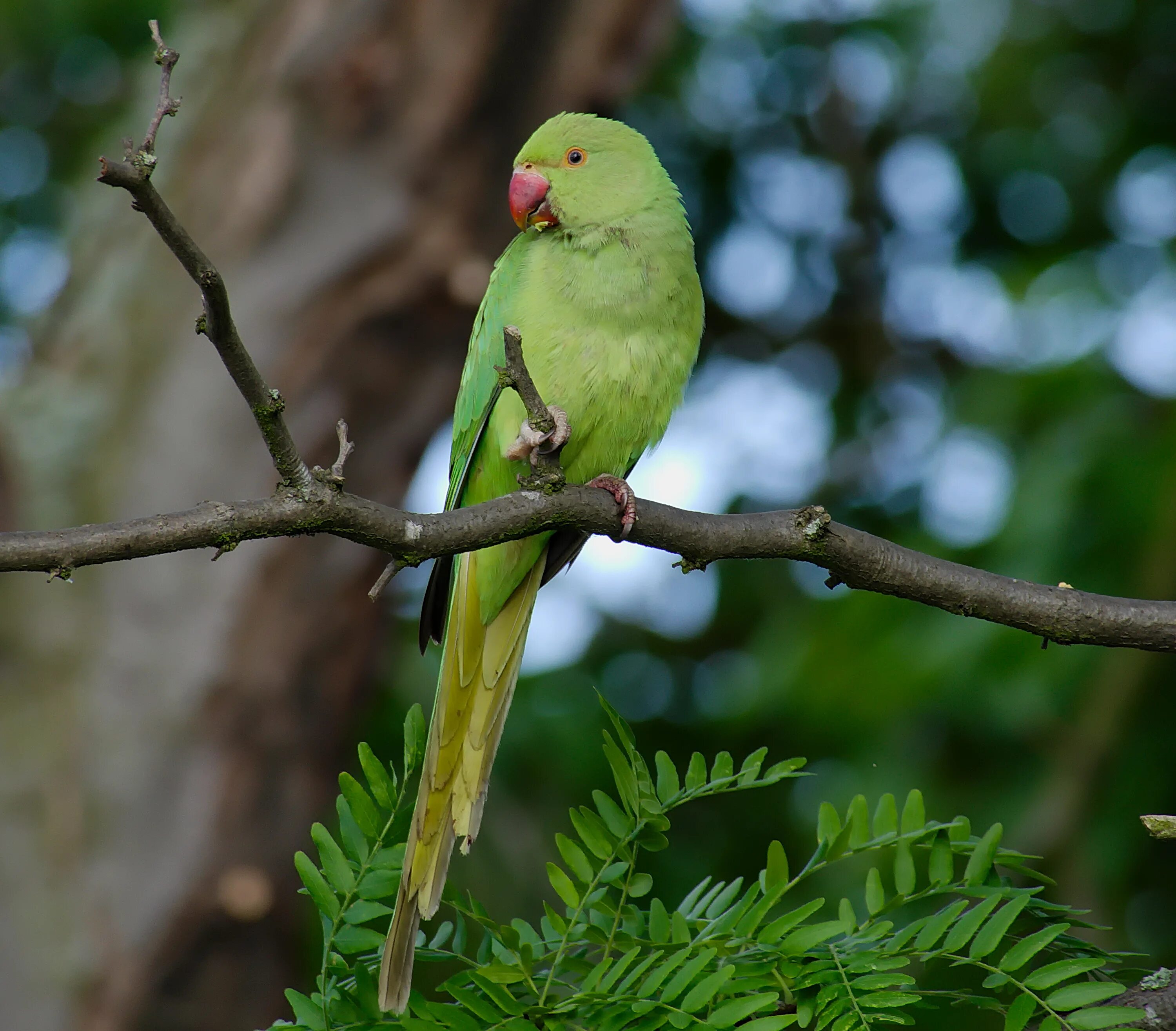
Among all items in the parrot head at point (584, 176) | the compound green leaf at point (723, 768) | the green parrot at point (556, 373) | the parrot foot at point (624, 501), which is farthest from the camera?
the parrot head at point (584, 176)

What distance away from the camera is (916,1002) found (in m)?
1.32

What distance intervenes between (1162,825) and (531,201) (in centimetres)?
225

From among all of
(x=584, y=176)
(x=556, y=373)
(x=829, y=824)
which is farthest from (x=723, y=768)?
(x=584, y=176)

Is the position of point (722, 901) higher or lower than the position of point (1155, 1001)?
higher

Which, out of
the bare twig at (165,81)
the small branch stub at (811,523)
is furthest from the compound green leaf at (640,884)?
the bare twig at (165,81)

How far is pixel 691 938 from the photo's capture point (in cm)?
148

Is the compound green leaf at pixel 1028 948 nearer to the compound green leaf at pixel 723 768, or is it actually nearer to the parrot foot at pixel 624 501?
the compound green leaf at pixel 723 768

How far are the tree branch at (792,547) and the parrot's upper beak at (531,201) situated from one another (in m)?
1.30

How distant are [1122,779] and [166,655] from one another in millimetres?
3448

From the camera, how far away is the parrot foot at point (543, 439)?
6.34 feet

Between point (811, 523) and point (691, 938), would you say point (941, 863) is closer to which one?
point (691, 938)

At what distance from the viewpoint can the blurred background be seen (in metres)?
3.80

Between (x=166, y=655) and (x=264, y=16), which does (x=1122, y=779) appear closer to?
(x=166, y=655)

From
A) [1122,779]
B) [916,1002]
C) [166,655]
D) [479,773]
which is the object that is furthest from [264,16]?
[916,1002]
